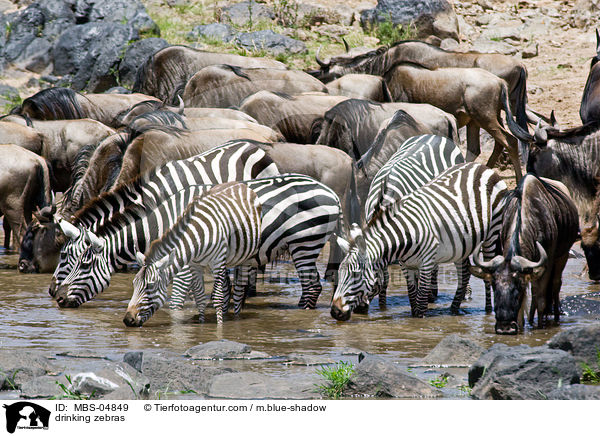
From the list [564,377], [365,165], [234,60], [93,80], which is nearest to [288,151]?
[365,165]

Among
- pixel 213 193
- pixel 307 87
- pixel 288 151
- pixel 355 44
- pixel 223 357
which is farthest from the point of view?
pixel 355 44

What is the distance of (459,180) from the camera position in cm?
879

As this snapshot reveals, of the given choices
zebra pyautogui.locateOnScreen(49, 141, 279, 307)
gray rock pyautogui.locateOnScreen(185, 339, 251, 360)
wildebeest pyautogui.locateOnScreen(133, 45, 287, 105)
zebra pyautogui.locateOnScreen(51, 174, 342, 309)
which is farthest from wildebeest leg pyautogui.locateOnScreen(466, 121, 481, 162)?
gray rock pyautogui.locateOnScreen(185, 339, 251, 360)

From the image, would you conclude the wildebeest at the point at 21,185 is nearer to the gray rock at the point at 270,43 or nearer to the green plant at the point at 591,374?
the green plant at the point at 591,374

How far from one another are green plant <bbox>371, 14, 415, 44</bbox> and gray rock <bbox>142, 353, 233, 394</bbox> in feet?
57.0

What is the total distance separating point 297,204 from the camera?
8.62 meters

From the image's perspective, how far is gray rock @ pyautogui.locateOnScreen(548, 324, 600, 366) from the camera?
19.0 feet

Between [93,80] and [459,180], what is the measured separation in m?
13.5

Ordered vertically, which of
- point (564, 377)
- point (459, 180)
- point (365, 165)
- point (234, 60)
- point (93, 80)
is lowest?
point (93, 80)

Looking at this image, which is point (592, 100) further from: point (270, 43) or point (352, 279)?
point (270, 43)

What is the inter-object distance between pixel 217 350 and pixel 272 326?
1.47m

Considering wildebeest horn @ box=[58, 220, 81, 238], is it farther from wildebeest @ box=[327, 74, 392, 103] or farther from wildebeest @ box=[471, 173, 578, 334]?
wildebeest @ box=[327, 74, 392, 103]

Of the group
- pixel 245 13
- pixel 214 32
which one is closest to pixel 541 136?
pixel 214 32

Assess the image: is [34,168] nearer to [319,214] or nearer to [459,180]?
[319,214]
